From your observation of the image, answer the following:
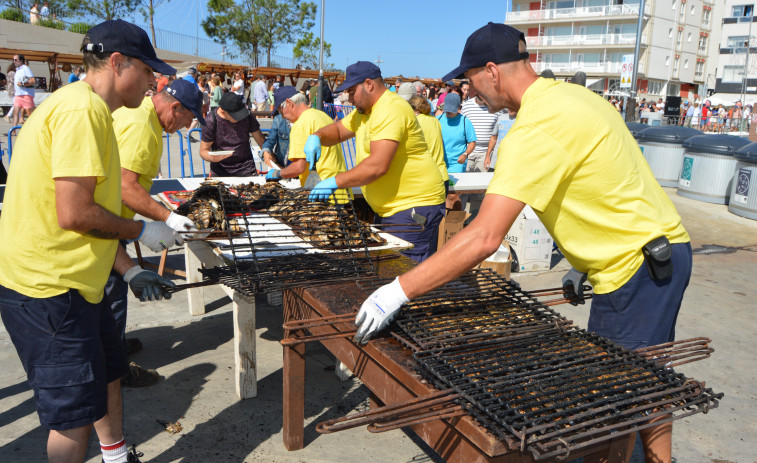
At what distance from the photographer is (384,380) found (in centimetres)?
196

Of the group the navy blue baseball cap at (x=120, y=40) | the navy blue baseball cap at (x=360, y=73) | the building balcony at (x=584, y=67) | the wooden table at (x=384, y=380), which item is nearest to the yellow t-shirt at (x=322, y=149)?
the navy blue baseball cap at (x=360, y=73)

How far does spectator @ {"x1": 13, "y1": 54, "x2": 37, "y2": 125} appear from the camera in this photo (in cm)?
1460

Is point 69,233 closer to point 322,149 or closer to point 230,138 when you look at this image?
point 322,149

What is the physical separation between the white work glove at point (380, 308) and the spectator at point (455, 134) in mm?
5600

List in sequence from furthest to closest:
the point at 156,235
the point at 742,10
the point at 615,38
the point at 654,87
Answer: the point at 742,10 < the point at 654,87 < the point at 615,38 < the point at 156,235

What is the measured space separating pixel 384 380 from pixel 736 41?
253ft

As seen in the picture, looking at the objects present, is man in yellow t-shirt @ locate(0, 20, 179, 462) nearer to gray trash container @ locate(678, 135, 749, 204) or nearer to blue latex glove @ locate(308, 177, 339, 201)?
blue latex glove @ locate(308, 177, 339, 201)

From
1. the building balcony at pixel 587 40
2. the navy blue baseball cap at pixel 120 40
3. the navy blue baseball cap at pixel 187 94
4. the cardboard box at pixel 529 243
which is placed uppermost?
the building balcony at pixel 587 40

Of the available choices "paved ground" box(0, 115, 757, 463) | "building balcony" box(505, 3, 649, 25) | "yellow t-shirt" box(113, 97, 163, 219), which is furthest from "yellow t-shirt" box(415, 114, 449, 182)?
"building balcony" box(505, 3, 649, 25)

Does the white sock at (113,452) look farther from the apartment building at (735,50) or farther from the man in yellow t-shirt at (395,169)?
the apartment building at (735,50)

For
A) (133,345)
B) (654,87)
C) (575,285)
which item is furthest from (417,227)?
(654,87)

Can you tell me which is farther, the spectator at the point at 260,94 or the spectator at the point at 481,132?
the spectator at the point at 260,94

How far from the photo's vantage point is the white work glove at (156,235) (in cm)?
262

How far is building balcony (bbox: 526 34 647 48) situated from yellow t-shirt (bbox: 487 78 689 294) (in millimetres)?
55873
